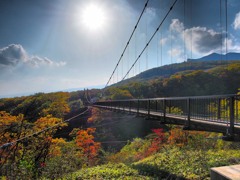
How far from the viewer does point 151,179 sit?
343 inches

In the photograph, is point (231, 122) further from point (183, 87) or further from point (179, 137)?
point (183, 87)

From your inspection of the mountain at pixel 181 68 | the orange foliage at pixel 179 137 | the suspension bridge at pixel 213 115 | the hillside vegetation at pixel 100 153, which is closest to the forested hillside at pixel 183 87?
the hillside vegetation at pixel 100 153

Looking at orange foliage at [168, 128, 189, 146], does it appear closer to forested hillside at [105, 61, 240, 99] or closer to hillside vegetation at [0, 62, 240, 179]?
hillside vegetation at [0, 62, 240, 179]

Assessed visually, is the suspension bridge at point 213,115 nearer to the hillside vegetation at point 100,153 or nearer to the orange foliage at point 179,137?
the hillside vegetation at point 100,153

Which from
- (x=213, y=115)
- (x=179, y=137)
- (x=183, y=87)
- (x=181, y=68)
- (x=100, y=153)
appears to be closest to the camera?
(x=213, y=115)

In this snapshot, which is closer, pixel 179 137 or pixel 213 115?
pixel 213 115

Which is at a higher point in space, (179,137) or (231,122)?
(231,122)

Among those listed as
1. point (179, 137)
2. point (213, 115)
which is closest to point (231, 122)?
point (213, 115)

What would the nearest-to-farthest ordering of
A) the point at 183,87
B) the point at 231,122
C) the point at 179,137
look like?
1. the point at 231,122
2. the point at 179,137
3. the point at 183,87

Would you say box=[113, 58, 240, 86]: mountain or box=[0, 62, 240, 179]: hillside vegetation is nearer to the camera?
box=[0, 62, 240, 179]: hillside vegetation

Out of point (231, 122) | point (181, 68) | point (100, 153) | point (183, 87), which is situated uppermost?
point (181, 68)

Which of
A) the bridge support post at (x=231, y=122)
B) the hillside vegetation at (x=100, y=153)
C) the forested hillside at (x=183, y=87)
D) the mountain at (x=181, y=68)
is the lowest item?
the hillside vegetation at (x=100, y=153)

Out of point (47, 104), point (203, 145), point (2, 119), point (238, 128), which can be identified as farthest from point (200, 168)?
point (47, 104)

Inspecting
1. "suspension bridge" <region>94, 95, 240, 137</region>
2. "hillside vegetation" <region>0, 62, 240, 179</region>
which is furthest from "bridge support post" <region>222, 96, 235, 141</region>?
"hillside vegetation" <region>0, 62, 240, 179</region>
